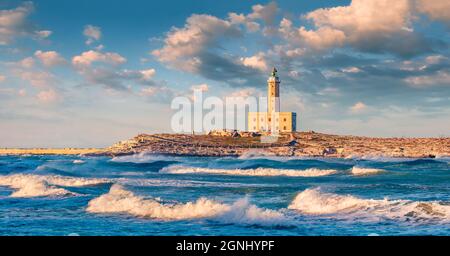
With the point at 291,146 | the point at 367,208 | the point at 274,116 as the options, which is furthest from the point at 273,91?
the point at 367,208

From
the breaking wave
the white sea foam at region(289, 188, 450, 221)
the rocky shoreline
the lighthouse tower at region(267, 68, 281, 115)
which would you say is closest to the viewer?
the breaking wave

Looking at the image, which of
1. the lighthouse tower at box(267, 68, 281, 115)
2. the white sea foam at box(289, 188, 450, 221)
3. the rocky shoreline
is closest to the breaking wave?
the white sea foam at box(289, 188, 450, 221)

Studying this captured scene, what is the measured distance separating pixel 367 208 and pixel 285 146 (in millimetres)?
91763

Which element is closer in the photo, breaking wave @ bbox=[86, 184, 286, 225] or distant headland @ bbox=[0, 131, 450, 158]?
breaking wave @ bbox=[86, 184, 286, 225]

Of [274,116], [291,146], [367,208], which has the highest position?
[274,116]

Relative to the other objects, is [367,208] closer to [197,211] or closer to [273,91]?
[197,211]

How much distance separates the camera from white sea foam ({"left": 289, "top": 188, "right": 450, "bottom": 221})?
572 inches

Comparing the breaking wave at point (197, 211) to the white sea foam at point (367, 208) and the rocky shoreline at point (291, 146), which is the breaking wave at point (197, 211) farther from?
the rocky shoreline at point (291, 146)

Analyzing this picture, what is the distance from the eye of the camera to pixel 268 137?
117m

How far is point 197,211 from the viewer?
14922mm

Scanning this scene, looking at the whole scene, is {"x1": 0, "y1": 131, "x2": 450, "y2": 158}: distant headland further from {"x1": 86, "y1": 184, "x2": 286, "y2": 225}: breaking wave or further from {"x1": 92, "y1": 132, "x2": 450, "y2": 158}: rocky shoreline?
{"x1": 86, "y1": 184, "x2": 286, "y2": 225}: breaking wave

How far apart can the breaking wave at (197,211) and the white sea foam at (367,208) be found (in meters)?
2.23

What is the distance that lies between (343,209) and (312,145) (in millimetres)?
94949
